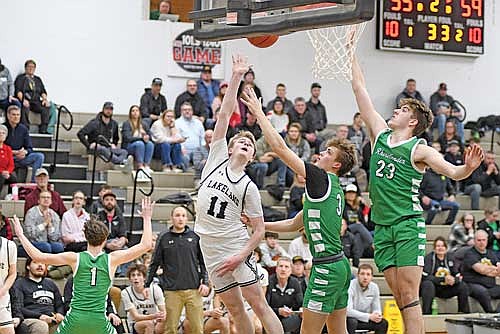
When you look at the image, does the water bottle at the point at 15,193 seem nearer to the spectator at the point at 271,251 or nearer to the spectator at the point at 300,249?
the spectator at the point at 271,251

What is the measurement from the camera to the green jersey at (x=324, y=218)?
8.17 meters

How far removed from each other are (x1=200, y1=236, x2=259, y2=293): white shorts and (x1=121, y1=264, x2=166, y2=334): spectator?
4879mm

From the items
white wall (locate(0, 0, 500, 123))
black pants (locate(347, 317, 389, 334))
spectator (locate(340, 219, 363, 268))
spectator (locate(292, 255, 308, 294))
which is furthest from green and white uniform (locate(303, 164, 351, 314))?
white wall (locate(0, 0, 500, 123))

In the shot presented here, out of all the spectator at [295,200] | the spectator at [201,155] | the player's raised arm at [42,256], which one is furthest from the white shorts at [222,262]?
the spectator at [201,155]

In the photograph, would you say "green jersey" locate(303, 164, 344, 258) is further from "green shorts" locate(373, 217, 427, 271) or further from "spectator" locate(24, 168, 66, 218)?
"spectator" locate(24, 168, 66, 218)

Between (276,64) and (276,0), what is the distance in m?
13.5

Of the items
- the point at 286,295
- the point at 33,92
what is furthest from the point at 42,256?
the point at 33,92

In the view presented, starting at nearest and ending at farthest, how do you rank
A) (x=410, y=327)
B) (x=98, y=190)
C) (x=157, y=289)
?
(x=410, y=327)
(x=157, y=289)
(x=98, y=190)

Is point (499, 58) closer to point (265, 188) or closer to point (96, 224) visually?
point (265, 188)

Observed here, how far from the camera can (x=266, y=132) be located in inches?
320

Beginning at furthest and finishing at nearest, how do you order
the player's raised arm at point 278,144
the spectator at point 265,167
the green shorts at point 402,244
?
the spectator at point 265,167 < the player's raised arm at point 278,144 < the green shorts at point 402,244

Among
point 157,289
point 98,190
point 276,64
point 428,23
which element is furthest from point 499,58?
point 157,289

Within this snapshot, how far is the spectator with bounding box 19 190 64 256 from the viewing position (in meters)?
14.6

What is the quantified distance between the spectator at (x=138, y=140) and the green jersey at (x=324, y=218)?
31.2ft
